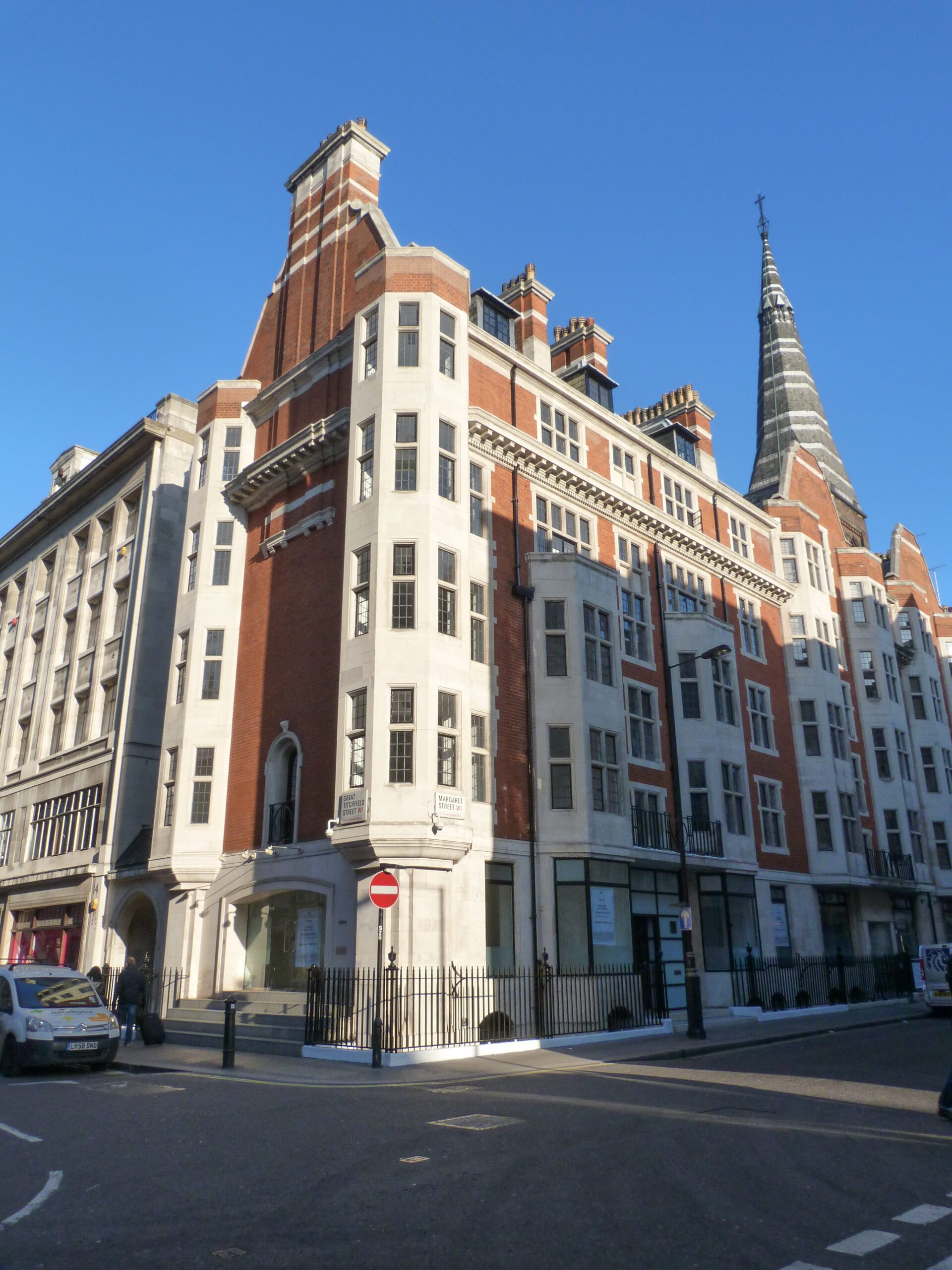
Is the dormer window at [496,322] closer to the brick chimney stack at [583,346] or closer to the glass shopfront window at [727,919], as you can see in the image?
the brick chimney stack at [583,346]

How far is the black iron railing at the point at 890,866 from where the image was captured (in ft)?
117

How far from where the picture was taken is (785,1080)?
13797mm

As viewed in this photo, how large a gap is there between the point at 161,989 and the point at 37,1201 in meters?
18.6

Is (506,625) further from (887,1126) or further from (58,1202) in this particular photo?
(58,1202)

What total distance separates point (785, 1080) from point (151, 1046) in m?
13.2

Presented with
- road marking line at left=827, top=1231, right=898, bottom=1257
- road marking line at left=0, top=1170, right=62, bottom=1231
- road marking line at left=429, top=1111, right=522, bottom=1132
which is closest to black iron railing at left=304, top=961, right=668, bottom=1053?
road marking line at left=429, top=1111, right=522, bottom=1132

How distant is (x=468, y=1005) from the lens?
19.5 meters

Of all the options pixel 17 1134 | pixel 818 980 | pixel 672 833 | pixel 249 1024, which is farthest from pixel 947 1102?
pixel 818 980

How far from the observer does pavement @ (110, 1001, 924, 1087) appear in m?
14.7

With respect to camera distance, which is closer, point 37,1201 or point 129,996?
point 37,1201

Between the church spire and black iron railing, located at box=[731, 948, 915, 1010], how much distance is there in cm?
2315

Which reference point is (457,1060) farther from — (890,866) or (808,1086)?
(890,866)

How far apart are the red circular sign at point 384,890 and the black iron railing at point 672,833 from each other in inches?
412

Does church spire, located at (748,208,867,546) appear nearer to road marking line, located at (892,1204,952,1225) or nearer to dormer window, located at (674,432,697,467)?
dormer window, located at (674,432,697,467)
